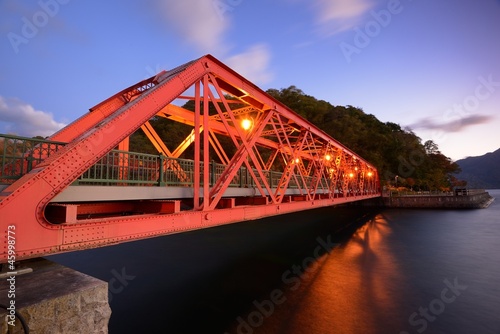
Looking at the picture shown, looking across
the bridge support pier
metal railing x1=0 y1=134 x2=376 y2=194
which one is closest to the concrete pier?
metal railing x1=0 y1=134 x2=376 y2=194

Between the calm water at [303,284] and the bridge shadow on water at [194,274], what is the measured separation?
0.20 ft

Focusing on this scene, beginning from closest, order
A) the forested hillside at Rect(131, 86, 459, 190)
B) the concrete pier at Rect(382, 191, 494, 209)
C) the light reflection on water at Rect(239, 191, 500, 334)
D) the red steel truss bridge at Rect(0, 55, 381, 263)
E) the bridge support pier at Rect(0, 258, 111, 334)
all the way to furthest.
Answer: the bridge support pier at Rect(0, 258, 111, 334)
the red steel truss bridge at Rect(0, 55, 381, 263)
the light reflection on water at Rect(239, 191, 500, 334)
the concrete pier at Rect(382, 191, 494, 209)
the forested hillside at Rect(131, 86, 459, 190)

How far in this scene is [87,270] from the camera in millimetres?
16609

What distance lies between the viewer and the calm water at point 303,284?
377 inches

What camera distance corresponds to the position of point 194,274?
15.2 meters

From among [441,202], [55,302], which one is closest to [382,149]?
[441,202]

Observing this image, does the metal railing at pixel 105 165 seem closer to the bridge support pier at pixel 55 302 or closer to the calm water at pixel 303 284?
the bridge support pier at pixel 55 302

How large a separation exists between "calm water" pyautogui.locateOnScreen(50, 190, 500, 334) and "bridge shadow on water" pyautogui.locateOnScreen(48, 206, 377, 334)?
0.06 metres

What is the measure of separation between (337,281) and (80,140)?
14.2 metres

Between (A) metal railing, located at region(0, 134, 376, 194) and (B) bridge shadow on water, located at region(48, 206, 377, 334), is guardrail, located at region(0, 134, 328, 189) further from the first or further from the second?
(B) bridge shadow on water, located at region(48, 206, 377, 334)

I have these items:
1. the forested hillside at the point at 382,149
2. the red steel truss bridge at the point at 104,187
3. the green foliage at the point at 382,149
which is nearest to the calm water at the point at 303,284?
the red steel truss bridge at the point at 104,187

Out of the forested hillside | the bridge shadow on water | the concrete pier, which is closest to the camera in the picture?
the bridge shadow on water

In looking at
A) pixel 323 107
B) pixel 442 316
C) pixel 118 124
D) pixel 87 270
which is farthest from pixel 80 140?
pixel 323 107

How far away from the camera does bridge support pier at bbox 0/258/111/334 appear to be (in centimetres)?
365
